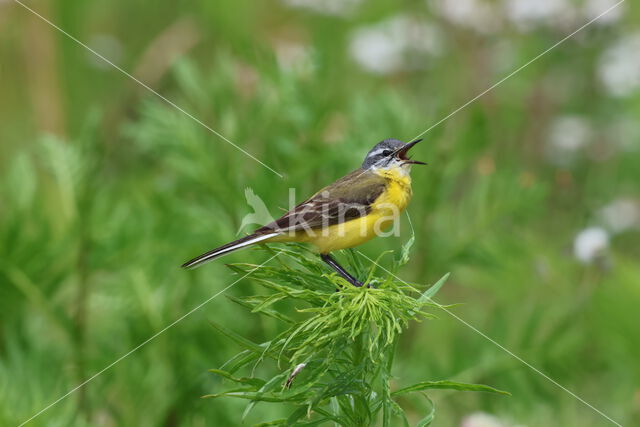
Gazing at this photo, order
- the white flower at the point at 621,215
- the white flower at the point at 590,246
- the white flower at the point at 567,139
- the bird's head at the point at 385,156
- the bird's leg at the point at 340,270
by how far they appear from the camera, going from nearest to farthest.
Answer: the bird's leg at the point at 340,270 → the bird's head at the point at 385,156 → the white flower at the point at 590,246 → the white flower at the point at 621,215 → the white flower at the point at 567,139

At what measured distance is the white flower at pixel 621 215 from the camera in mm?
3924

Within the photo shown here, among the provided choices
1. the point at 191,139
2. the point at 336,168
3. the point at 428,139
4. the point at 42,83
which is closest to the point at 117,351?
the point at 191,139

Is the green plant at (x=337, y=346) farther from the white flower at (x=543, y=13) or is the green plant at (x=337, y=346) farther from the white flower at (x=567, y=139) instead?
the white flower at (x=567, y=139)

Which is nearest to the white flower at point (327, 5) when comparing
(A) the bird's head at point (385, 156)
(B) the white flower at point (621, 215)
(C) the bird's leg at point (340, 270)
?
(B) the white flower at point (621, 215)

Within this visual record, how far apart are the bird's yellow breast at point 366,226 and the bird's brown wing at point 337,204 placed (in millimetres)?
18

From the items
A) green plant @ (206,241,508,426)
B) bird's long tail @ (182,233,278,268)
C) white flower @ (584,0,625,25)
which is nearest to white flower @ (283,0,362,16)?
white flower @ (584,0,625,25)

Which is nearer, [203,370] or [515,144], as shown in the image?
[203,370]

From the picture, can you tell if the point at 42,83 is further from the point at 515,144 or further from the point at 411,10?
the point at 515,144

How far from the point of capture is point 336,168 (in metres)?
2.93

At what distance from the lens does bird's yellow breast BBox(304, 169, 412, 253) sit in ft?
5.32

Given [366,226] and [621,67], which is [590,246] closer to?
[366,226]

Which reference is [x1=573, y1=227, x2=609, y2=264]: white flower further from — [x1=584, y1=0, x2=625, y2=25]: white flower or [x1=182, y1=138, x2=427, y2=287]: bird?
[x1=584, y1=0, x2=625, y2=25]: white flower

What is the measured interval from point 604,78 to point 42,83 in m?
2.91

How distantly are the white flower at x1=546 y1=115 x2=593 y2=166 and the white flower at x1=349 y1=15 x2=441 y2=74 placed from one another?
0.82 metres
